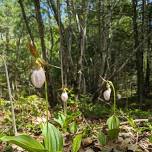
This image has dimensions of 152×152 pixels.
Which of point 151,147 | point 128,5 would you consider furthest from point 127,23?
point 151,147

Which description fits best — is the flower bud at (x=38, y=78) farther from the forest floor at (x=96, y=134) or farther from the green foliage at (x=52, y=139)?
the forest floor at (x=96, y=134)

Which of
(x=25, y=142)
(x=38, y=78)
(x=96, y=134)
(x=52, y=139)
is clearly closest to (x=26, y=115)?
(x=96, y=134)

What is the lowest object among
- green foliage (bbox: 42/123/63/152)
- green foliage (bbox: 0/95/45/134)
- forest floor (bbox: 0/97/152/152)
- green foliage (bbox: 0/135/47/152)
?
green foliage (bbox: 0/95/45/134)

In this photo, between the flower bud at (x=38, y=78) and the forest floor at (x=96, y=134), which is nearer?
the flower bud at (x=38, y=78)

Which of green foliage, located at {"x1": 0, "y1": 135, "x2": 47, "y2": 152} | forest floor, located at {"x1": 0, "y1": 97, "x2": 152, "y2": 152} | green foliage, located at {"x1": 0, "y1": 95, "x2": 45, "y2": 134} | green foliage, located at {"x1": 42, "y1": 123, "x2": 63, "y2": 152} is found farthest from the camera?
green foliage, located at {"x1": 0, "y1": 95, "x2": 45, "y2": 134}

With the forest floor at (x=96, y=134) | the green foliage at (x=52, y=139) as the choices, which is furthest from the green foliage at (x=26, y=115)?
the green foliage at (x=52, y=139)

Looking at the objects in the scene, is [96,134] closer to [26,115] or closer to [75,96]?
[26,115]

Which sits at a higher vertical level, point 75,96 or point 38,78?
point 38,78

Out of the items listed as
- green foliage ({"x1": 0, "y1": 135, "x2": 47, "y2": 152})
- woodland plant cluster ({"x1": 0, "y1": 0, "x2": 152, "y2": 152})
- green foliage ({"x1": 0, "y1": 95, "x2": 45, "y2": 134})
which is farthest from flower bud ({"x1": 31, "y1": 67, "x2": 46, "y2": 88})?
green foliage ({"x1": 0, "y1": 95, "x2": 45, "y2": 134})

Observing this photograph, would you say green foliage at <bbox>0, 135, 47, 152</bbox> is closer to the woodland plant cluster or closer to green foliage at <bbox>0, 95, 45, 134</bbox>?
the woodland plant cluster

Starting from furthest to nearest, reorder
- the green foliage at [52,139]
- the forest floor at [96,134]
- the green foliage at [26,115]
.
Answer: the green foliage at [26,115] → the forest floor at [96,134] → the green foliage at [52,139]

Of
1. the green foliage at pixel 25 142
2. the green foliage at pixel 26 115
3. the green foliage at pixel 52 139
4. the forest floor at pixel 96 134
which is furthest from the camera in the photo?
the green foliage at pixel 26 115

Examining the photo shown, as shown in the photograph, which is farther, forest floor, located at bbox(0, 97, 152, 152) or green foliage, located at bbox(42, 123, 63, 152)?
forest floor, located at bbox(0, 97, 152, 152)

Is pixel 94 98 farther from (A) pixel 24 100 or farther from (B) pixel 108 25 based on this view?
(A) pixel 24 100
